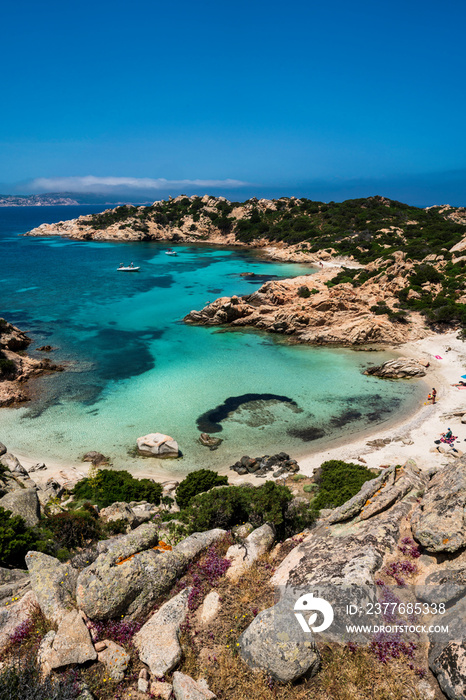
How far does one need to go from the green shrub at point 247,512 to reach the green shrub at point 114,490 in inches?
130

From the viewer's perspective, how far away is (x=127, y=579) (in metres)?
7.11

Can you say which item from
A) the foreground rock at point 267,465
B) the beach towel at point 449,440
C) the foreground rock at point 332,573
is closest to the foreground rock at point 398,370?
the beach towel at point 449,440

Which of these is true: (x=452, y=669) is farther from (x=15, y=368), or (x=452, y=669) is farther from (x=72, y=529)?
(x=15, y=368)

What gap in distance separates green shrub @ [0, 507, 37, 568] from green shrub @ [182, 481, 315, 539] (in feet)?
13.7

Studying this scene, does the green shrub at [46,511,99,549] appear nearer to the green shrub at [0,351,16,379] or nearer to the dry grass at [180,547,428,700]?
the dry grass at [180,547,428,700]

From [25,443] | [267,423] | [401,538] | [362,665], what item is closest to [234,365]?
[267,423]

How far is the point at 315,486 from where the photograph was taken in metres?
14.8

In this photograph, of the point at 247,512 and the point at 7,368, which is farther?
the point at 7,368

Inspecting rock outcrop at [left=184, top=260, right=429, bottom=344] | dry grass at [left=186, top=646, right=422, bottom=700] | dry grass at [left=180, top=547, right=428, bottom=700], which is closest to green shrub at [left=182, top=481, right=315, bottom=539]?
dry grass at [left=180, top=547, right=428, bottom=700]

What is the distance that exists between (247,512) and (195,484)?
3.69 metres

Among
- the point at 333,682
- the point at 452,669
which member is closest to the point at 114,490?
the point at 333,682

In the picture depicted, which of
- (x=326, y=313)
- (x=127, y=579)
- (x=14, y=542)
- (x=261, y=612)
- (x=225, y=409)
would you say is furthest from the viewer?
(x=326, y=313)

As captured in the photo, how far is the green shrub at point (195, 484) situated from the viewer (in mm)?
14005

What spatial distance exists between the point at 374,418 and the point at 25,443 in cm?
1871
